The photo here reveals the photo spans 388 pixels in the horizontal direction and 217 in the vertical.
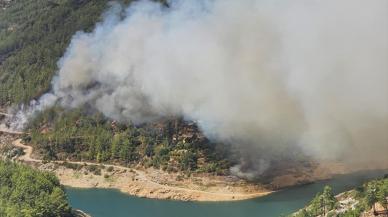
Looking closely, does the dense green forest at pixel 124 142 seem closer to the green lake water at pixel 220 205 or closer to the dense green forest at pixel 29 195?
the green lake water at pixel 220 205

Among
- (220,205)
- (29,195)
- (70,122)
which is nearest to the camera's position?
(29,195)

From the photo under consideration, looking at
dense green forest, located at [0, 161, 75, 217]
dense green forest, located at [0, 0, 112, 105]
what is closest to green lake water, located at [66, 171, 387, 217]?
dense green forest, located at [0, 161, 75, 217]

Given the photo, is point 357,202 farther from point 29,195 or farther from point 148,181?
point 148,181

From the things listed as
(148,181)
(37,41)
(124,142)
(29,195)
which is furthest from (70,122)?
(29,195)

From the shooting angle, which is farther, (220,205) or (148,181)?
(148,181)

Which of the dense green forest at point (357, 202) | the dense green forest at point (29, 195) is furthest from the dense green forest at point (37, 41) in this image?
the dense green forest at point (357, 202)

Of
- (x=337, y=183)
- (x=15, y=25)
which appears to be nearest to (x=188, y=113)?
(x=337, y=183)

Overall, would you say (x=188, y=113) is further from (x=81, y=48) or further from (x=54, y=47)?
(x=54, y=47)
